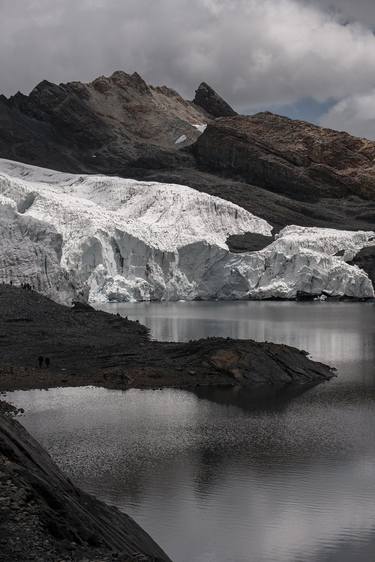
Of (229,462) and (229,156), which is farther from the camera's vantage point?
(229,156)

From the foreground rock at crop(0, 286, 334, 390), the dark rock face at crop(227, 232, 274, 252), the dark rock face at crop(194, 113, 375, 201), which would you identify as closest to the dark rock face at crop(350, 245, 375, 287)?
the dark rock face at crop(227, 232, 274, 252)

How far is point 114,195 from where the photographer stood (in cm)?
12144

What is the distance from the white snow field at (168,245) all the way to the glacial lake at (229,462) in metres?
45.2

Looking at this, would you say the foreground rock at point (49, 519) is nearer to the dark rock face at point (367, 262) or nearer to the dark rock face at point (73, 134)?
the dark rock face at point (367, 262)

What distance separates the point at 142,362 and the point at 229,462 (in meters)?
17.0

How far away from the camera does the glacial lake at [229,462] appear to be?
17.0 m

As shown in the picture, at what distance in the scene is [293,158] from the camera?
546ft

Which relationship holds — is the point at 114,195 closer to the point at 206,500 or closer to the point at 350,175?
the point at 350,175

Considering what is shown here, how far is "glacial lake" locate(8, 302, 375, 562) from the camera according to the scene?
1703 centimetres

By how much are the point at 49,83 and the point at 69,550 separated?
18746cm

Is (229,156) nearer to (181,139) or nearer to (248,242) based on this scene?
(181,139)

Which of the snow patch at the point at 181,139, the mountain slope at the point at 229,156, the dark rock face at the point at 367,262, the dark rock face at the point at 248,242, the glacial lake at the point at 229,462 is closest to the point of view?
the glacial lake at the point at 229,462

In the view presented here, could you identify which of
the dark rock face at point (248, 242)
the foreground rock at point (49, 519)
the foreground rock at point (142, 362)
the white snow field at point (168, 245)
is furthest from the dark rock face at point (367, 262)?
the foreground rock at point (49, 519)

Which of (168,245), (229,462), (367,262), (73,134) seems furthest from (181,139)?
(229,462)
